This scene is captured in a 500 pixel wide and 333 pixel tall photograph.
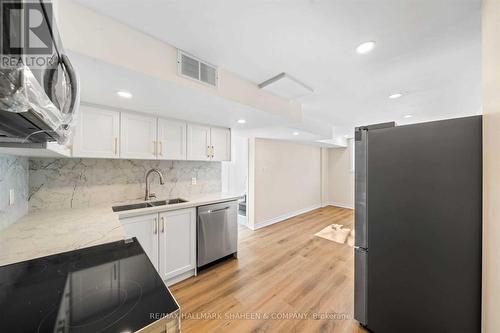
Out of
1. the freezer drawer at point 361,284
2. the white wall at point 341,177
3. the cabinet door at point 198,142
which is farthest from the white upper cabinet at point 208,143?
the white wall at point 341,177

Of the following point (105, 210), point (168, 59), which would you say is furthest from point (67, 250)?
point (168, 59)

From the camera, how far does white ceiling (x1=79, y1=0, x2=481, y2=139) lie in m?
1.14

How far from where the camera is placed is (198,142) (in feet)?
9.30

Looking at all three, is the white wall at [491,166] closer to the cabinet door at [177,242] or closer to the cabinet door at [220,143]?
the cabinet door at [177,242]

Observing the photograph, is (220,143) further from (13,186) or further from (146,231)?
(13,186)

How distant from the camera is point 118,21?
122 cm

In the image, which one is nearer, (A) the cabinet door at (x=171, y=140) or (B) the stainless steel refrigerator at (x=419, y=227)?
(B) the stainless steel refrigerator at (x=419, y=227)

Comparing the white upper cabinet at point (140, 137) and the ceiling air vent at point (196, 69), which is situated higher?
the ceiling air vent at point (196, 69)

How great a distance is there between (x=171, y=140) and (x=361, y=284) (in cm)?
267

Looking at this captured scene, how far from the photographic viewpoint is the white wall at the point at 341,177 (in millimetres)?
6246

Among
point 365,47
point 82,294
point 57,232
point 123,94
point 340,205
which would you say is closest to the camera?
point 82,294

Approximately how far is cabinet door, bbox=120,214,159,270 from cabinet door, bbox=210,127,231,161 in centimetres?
133

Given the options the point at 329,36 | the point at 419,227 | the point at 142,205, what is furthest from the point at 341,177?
the point at 142,205

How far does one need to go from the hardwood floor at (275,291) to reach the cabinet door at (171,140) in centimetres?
164
